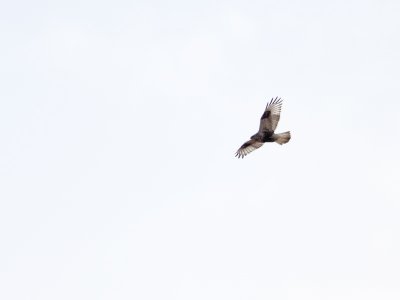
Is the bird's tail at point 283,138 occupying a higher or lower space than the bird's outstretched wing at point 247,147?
lower

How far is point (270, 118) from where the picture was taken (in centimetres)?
3706

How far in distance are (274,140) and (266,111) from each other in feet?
7.81

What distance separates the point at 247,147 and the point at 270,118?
8.47ft

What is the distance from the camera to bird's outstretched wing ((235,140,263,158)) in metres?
37.6

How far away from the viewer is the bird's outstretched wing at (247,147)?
123 feet

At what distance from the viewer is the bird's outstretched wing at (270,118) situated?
36812 mm

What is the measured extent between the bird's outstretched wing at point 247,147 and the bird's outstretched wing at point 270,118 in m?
1.05

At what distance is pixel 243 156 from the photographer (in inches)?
1503

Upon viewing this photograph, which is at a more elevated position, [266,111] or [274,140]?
[266,111]

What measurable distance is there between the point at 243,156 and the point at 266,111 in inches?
138

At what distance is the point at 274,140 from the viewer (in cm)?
3597

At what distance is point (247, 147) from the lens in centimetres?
3794

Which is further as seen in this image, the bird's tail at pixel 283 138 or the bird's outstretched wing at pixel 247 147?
the bird's outstretched wing at pixel 247 147

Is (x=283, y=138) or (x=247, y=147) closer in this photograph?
(x=283, y=138)
